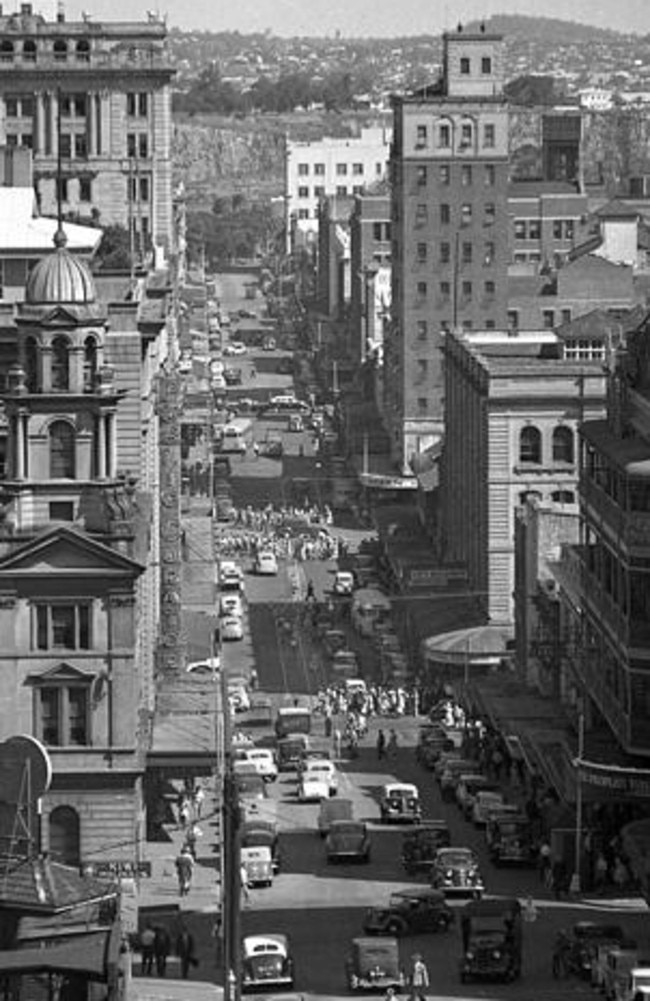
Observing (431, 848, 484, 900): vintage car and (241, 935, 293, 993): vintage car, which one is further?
(431, 848, 484, 900): vintage car

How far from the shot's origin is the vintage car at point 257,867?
3664 inches

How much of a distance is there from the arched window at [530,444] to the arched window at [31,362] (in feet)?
141

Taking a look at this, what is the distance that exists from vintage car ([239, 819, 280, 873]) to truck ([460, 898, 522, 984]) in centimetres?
1178

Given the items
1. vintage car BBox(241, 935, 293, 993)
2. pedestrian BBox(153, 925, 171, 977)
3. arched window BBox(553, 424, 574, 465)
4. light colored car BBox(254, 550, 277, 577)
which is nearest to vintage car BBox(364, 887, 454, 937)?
vintage car BBox(241, 935, 293, 993)

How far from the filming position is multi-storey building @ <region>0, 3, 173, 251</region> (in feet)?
620

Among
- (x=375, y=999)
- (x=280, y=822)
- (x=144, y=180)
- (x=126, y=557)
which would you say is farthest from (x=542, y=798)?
(x=144, y=180)

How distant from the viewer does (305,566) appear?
520 feet

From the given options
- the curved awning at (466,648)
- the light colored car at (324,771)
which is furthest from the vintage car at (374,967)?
the curved awning at (466,648)

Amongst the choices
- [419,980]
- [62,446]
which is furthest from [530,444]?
[419,980]

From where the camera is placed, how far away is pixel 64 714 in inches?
3600

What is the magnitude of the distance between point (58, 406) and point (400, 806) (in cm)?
1470

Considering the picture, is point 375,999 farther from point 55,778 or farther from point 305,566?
point 305,566

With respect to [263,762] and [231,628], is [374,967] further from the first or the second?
[231,628]

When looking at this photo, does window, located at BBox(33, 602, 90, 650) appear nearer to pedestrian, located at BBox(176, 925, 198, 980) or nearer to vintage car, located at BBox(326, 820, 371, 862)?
vintage car, located at BBox(326, 820, 371, 862)
